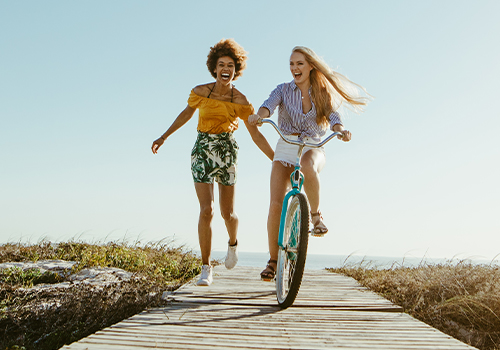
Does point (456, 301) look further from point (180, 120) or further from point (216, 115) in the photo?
point (180, 120)

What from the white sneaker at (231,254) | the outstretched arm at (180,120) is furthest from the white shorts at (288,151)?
the white sneaker at (231,254)

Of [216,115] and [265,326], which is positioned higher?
[216,115]

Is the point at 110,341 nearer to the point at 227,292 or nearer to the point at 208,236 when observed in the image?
the point at 227,292

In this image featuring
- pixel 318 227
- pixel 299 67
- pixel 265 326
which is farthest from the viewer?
pixel 299 67

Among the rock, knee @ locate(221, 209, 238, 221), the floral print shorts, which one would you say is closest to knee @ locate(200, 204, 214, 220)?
the floral print shorts

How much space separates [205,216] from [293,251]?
5.02ft

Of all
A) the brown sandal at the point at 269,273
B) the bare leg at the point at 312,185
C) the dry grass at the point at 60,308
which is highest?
the bare leg at the point at 312,185

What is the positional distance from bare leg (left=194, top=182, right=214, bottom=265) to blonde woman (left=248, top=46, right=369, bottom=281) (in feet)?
2.66

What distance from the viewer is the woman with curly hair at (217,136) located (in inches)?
194

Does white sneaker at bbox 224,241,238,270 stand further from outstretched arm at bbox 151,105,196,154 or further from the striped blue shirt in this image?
the striped blue shirt

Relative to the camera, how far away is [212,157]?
4.95 m

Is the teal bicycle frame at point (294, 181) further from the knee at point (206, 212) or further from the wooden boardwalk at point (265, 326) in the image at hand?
the knee at point (206, 212)

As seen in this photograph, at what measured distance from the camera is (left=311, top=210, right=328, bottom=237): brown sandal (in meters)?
4.04

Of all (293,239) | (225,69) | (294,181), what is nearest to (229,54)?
(225,69)
